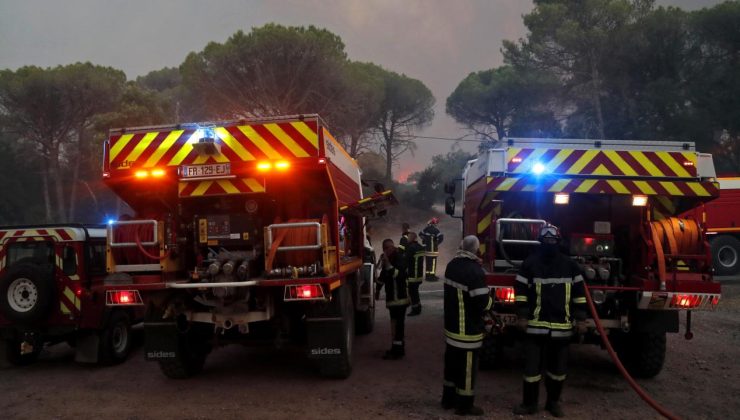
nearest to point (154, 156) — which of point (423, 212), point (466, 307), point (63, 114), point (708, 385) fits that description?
point (466, 307)

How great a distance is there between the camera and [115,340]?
7.37 m

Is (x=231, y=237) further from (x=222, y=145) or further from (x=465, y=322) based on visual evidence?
(x=465, y=322)

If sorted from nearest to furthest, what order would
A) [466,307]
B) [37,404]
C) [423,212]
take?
[466,307] → [37,404] → [423,212]

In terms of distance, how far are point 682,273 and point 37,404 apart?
669 cm

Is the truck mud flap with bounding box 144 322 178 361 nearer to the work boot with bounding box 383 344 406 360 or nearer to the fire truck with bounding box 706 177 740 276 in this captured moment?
the work boot with bounding box 383 344 406 360

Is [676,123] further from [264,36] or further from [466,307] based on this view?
[466,307]

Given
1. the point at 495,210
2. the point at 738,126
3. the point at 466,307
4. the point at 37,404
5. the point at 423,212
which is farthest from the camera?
the point at 423,212

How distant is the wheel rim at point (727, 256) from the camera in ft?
51.4

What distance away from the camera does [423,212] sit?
36.1m

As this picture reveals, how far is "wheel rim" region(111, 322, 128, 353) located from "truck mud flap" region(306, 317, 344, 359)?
3.27m

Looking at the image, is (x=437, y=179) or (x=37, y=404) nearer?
(x=37, y=404)

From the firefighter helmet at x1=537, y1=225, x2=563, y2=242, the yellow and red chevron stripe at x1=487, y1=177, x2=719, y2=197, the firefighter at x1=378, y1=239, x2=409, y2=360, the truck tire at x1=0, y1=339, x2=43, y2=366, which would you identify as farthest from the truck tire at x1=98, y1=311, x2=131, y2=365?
the firefighter helmet at x1=537, y1=225, x2=563, y2=242

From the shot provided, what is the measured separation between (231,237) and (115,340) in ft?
9.32

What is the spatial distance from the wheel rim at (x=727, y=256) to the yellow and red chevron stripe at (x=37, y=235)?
16.3 meters
